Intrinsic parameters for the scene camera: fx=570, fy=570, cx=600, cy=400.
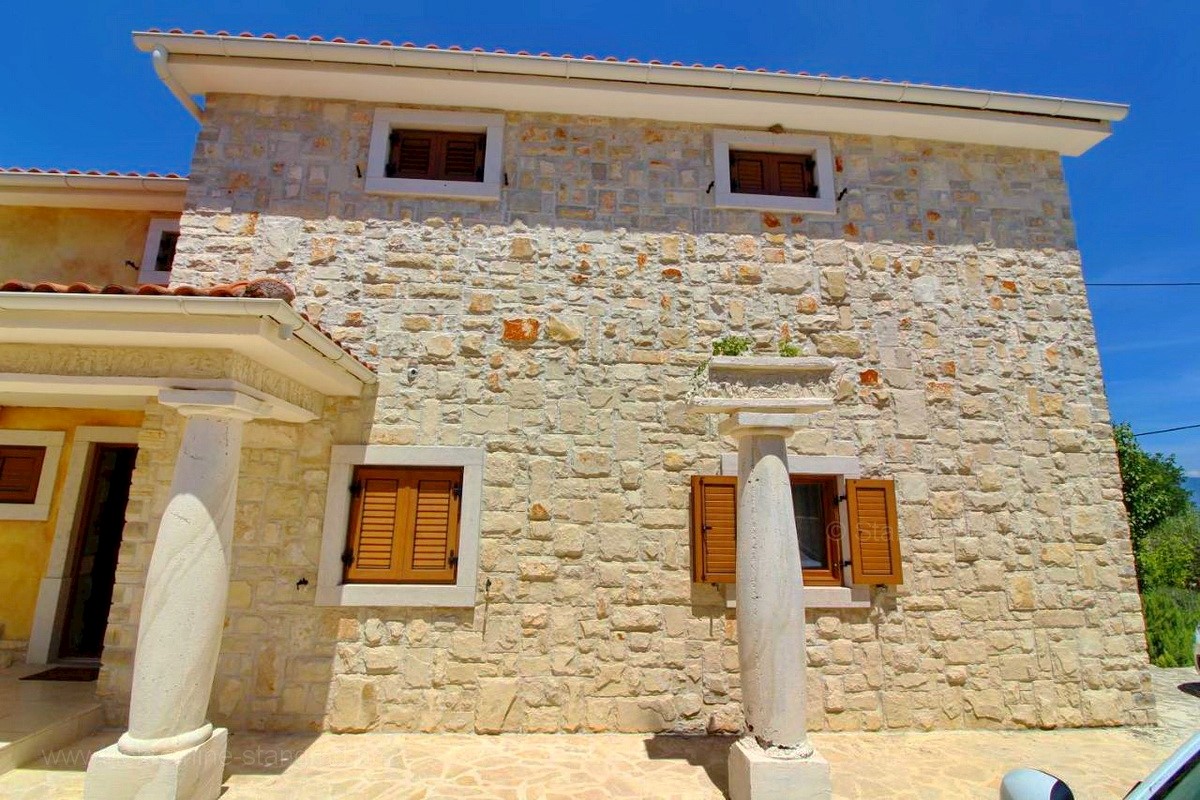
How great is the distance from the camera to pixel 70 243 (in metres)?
6.21

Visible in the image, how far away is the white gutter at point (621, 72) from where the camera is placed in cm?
518

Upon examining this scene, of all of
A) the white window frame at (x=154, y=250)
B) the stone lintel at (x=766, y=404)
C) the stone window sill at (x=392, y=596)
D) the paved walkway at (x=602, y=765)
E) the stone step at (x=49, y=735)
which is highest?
the white window frame at (x=154, y=250)

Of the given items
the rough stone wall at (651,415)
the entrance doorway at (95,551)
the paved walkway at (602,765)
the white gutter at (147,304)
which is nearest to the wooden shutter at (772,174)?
the rough stone wall at (651,415)

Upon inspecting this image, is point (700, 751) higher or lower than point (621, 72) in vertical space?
lower

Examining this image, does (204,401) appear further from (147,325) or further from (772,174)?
(772,174)

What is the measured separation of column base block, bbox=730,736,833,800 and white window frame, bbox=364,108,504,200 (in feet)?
16.5

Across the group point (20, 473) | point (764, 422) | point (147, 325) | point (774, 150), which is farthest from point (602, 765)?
point (20, 473)

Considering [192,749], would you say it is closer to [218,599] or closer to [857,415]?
[218,599]

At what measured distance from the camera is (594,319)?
17.4 ft

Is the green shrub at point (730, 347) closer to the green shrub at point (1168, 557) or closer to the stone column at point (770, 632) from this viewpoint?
the stone column at point (770, 632)

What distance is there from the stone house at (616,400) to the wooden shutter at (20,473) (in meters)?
0.37

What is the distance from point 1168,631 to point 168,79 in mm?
13784

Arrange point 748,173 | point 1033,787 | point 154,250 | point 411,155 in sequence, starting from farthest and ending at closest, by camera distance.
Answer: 1. point 154,250
2. point 748,173
3. point 411,155
4. point 1033,787

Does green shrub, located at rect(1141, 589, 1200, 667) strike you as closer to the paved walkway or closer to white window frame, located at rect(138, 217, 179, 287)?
the paved walkway
